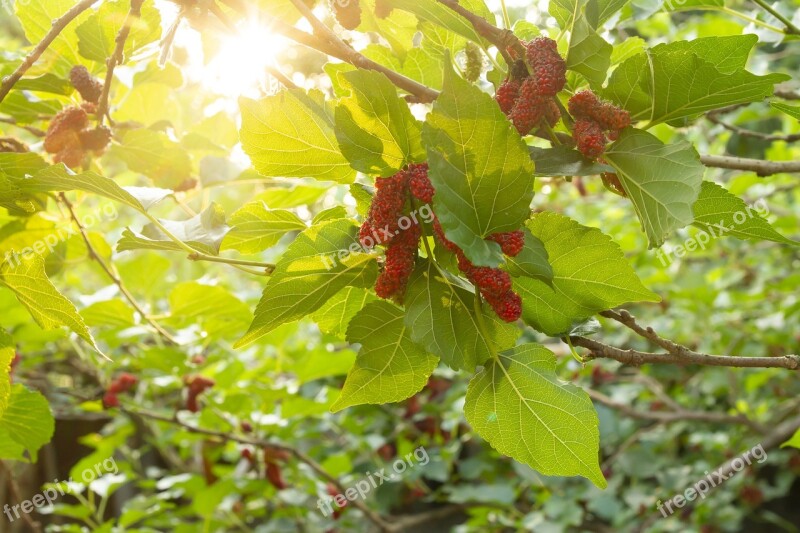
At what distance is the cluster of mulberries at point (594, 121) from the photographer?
2.06 ft

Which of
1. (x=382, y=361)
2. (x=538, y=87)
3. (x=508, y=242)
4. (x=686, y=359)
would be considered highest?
(x=538, y=87)

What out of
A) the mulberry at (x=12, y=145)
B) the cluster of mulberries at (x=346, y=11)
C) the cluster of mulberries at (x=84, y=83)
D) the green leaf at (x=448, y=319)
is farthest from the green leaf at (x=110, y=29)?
the green leaf at (x=448, y=319)

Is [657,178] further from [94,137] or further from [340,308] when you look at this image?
[94,137]

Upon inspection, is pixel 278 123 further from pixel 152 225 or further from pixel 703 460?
pixel 703 460

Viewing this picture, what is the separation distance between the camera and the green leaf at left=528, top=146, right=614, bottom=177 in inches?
24.2

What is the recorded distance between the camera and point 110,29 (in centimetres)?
90

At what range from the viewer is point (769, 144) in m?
1.85

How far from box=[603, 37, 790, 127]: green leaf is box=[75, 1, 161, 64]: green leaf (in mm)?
569

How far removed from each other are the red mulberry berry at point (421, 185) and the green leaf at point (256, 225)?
0.18m

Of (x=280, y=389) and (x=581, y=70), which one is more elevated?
(x=581, y=70)

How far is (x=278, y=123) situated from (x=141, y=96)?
2.09ft

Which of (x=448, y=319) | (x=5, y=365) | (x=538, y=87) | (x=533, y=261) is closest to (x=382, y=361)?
Answer: (x=448, y=319)

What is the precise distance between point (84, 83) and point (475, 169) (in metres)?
0.58

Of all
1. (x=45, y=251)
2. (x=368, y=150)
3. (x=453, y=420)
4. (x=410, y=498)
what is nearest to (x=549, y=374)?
(x=368, y=150)
